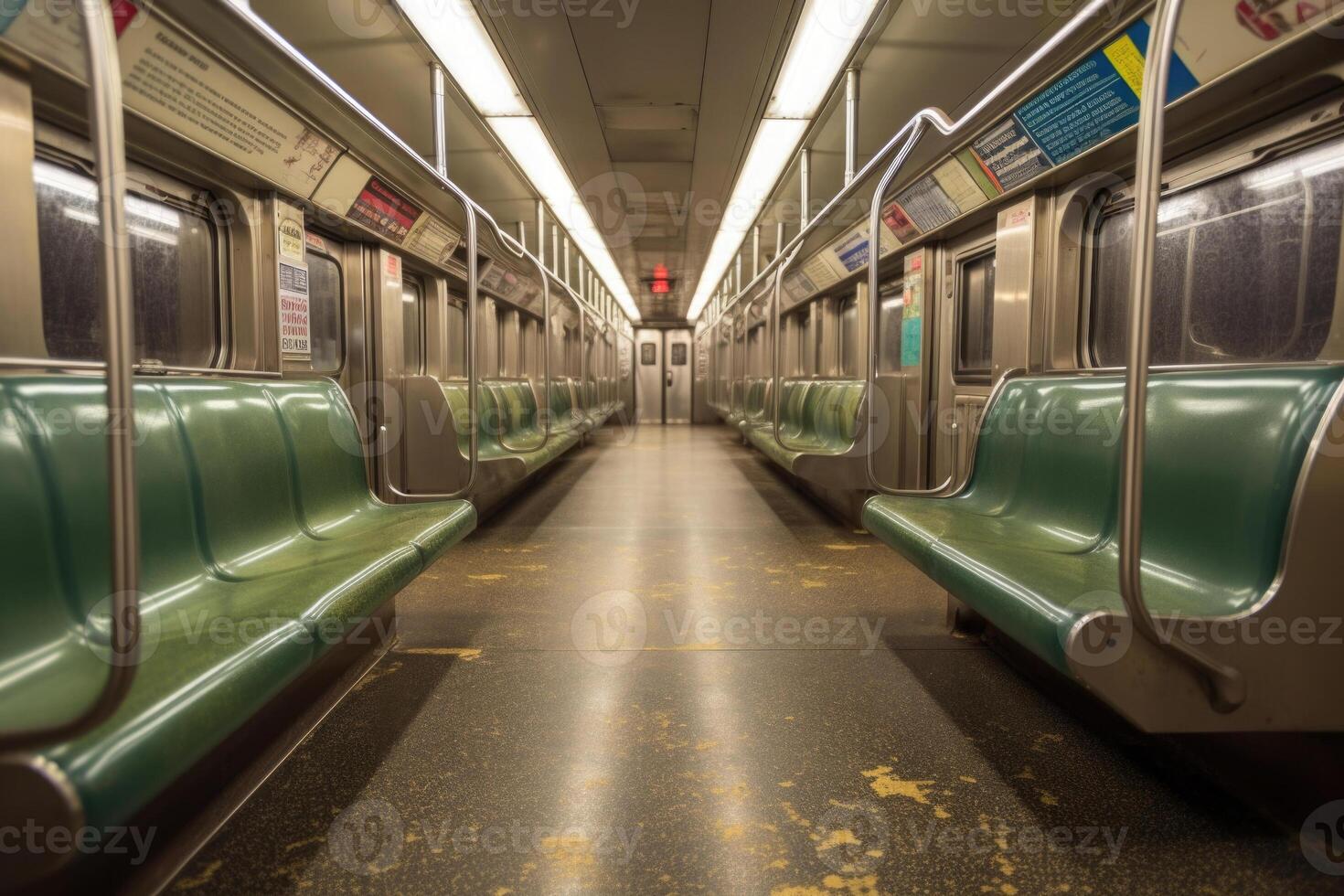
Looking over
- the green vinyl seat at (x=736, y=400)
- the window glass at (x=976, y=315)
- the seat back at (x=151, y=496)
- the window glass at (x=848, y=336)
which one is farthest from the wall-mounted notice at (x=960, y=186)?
the green vinyl seat at (x=736, y=400)

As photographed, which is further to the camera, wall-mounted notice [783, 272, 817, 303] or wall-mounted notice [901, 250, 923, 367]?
wall-mounted notice [783, 272, 817, 303]

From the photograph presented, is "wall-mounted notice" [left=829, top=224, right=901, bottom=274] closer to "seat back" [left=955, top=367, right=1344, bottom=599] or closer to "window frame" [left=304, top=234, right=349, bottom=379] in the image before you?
"seat back" [left=955, top=367, right=1344, bottom=599]

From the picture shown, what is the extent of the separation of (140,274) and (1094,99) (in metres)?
3.37

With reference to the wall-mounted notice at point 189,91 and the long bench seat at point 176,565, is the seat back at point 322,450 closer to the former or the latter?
the long bench seat at point 176,565

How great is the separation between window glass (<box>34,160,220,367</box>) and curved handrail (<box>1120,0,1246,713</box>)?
7.56 feet

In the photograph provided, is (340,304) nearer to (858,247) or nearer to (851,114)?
(851,114)

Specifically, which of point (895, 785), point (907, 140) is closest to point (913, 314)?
point (907, 140)

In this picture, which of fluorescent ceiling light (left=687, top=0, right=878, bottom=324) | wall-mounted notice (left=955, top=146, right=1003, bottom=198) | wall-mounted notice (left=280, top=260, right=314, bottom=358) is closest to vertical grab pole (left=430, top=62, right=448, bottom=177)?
wall-mounted notice (left=280, top=260, right=314, bottom=358)

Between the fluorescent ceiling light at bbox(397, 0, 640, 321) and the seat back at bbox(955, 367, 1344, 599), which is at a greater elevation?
the fluorescent ceiling light at bbox(397, 0, 640, 321)

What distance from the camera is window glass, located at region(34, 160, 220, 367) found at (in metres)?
2.03

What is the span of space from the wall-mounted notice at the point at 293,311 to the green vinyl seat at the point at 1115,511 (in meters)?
2.52

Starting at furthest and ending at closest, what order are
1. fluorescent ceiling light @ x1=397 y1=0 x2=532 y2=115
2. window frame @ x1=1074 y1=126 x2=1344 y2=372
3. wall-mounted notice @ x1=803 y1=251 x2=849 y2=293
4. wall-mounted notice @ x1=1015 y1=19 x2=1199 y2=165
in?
wall-mounted notice @ x1=803 y1=251 x2=849 y2=293 → fluorescent ceiling light @ x1=397 y1=0 x2=532 y2=115 → wall-mounted notice @ x1=1015 y1=19 x2=1199 y2=165 → window frame @ x1=1074 y1=126 x2=1344 y2=372

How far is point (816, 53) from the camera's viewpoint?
11.6ft

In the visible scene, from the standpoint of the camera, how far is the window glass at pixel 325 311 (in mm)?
3643
